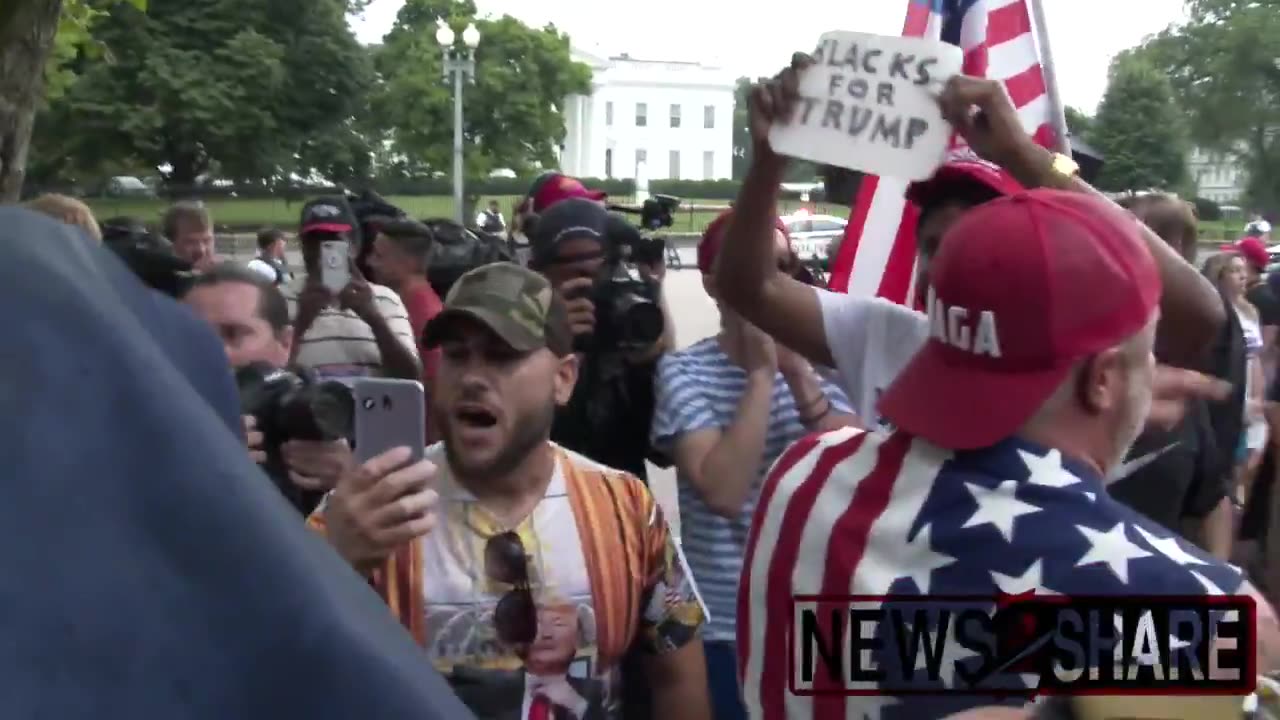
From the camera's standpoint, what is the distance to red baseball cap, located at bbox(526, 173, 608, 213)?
5.45 m

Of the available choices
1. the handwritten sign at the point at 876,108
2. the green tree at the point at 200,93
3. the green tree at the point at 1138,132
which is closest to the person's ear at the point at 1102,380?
the handwritten sign at the point at 876,108

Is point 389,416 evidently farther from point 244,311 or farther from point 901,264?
point 901,264

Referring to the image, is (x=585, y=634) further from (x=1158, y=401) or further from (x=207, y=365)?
(x=207, y=365)

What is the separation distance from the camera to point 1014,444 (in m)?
1.57

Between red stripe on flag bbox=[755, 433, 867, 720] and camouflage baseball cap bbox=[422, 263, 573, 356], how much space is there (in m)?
0.91

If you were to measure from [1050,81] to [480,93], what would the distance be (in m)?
44.5

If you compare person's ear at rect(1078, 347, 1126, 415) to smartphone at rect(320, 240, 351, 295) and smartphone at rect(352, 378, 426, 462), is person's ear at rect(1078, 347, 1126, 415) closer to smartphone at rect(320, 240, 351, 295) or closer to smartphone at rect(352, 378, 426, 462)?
smartphone at rect(352, 378, 426, 462)

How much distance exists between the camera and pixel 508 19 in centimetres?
5038

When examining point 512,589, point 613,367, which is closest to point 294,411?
point 512,589

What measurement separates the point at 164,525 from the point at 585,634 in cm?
176

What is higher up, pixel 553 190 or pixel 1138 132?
pixel 1138 132

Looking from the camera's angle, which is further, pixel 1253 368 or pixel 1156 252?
pixel 1253 368

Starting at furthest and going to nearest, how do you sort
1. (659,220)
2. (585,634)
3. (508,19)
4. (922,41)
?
(508,19) < (659,220) < (922,41) < (585,634)

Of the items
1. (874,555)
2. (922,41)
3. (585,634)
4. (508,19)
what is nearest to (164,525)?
(874,555)
